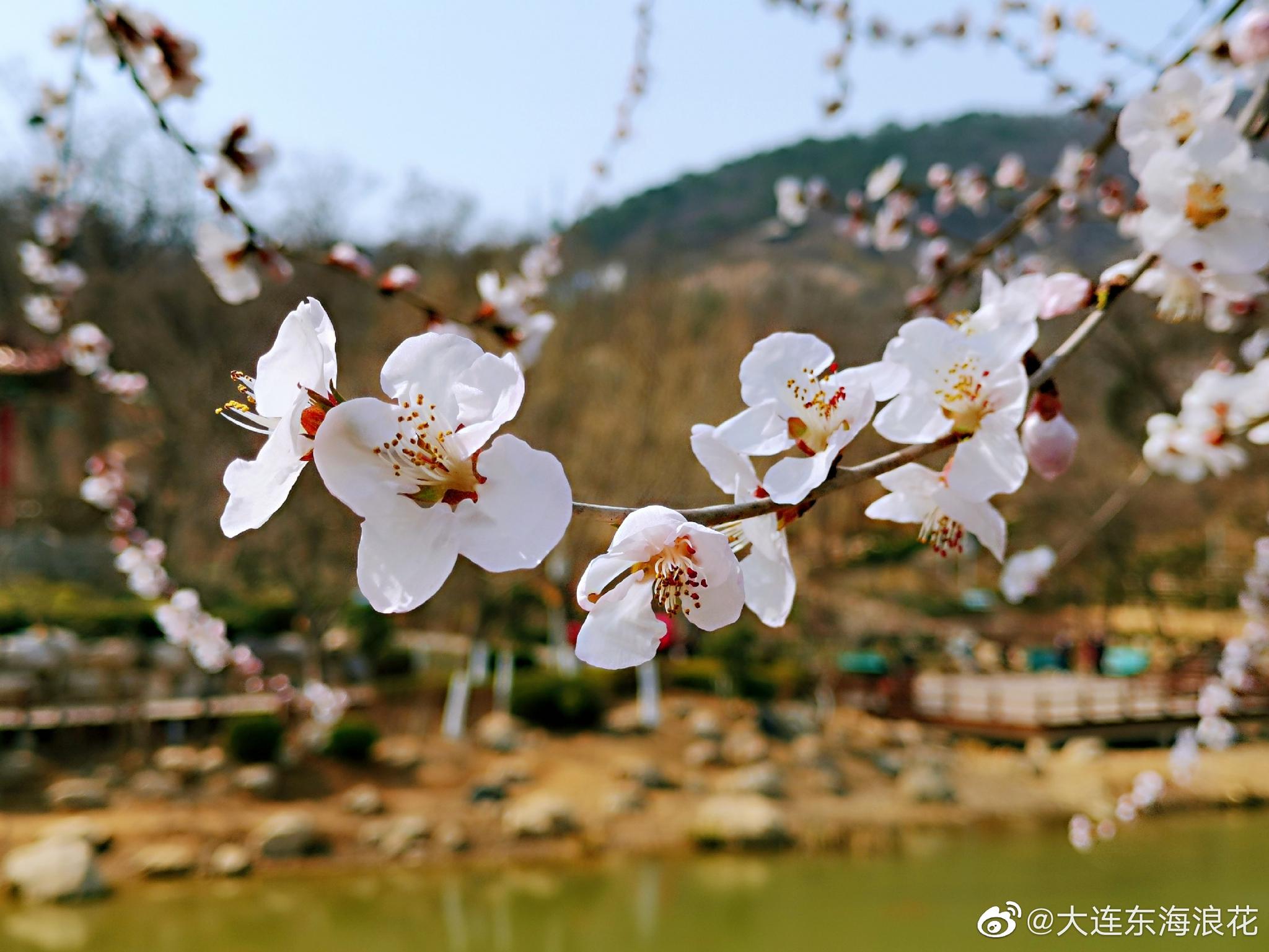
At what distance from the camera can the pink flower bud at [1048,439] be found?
57cm

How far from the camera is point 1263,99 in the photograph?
759 mm

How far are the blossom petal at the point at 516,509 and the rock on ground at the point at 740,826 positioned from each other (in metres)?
6.63

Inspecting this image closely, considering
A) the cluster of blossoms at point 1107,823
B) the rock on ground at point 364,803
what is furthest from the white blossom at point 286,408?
the rock on ground at point 364,803

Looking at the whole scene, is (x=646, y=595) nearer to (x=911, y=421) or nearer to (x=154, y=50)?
(x=911, y=421)

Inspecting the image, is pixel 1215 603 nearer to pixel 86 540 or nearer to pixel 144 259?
pixel 86 540

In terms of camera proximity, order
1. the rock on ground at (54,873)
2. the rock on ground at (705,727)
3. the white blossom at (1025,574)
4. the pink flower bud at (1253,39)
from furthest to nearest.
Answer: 1. the rock on ground at (705,727)
2. the rock on ground at (54,873)
3. the white blossom at (1025,574)
4. the pink flower bud at (1253,39)

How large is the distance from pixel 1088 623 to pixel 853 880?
26.4ft

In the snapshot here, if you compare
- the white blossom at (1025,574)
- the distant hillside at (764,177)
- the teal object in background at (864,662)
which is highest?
the distant hillside at (764,177)

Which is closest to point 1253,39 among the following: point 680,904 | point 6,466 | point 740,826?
point 680,904

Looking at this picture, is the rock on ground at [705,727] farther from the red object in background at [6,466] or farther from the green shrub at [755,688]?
the red object in background at [6,466]

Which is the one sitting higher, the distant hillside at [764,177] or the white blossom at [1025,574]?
the distant hillside at [764,177]

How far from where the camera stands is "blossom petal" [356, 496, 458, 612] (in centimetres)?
41

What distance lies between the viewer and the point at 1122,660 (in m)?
12.7

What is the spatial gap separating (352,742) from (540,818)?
1781mm
